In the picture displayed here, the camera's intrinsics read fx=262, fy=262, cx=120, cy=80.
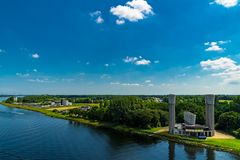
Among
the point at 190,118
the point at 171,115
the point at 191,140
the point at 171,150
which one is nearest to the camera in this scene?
the point at 171,150

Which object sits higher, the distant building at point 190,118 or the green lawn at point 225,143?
the distant building at point 190,118

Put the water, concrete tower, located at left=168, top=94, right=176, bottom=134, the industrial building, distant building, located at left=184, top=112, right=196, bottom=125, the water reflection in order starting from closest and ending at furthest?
the water < the water reflection < the industrial building < concrete tower, located at left=168, top=94, right=176, bottom=134 < distant building, located at left=184, top=112, right=196, bottom=125

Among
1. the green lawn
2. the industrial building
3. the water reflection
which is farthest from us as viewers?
the industrial building

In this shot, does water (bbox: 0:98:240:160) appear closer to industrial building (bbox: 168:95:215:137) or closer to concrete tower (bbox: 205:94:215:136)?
industrial building (bbox: 168:95:215:137)

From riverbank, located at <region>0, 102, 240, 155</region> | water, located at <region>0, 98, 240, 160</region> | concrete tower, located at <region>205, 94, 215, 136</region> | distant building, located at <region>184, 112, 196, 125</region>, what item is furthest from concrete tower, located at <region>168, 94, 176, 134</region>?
concrete tower, located at <region>205, 94, 215, 136</region>

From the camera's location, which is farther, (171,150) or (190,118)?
(190,118)

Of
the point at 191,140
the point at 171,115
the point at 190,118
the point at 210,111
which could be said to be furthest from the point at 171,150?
the point at 190,118

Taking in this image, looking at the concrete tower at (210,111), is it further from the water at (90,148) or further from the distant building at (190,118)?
the water at (90,148)

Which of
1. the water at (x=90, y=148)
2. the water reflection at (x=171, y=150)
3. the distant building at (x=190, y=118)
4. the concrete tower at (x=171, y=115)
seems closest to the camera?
the water at (x=90, y=148)

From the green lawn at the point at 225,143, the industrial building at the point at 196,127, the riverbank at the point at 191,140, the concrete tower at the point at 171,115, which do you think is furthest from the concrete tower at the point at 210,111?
the riverbank at the point at 191,140

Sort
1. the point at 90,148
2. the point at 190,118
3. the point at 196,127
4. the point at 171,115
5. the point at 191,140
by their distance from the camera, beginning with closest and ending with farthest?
the point at 90,148
the point at 191,140
the point at 196,127
the point at 171,115
the point at 190,118

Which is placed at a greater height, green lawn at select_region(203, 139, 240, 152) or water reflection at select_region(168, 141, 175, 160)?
green lawn at select_region(203, 139, 240, 152)

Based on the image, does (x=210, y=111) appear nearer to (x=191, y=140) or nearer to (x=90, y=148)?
(x=191, y=140)
